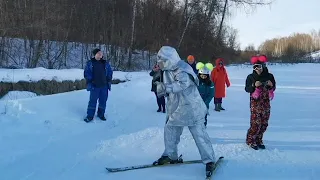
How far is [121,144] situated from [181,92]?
2.07 m

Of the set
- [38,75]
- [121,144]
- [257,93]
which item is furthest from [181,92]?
[38,75]

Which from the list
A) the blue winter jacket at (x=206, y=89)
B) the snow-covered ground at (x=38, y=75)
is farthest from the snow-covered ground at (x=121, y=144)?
the snow-covered ground at (x=38, y=75)

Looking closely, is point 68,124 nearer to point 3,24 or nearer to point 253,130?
point 253,130

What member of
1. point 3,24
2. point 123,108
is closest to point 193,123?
point 123,108

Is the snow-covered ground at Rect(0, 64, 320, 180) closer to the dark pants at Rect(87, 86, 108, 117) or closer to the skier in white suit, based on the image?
the dark pants at Rect(87, 86, 108, 117)

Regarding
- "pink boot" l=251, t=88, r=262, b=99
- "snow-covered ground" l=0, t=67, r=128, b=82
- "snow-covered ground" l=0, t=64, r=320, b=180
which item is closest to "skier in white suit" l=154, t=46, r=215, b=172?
"snow-covered ground" l=0, t=64, r=320, b=180

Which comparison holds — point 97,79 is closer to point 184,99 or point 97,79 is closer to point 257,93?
point 257,93

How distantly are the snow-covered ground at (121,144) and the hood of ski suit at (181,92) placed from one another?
2.51 feet

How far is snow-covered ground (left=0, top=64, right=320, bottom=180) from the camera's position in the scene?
523 centimetres

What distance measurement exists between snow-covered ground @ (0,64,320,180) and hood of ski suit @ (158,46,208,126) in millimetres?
764

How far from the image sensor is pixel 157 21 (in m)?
30.8

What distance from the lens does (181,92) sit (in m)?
5.23

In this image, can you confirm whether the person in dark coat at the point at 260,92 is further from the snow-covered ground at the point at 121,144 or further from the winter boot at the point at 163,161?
the winter boot at the point at 163,161

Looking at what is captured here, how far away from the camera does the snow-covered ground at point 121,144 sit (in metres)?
5.23
